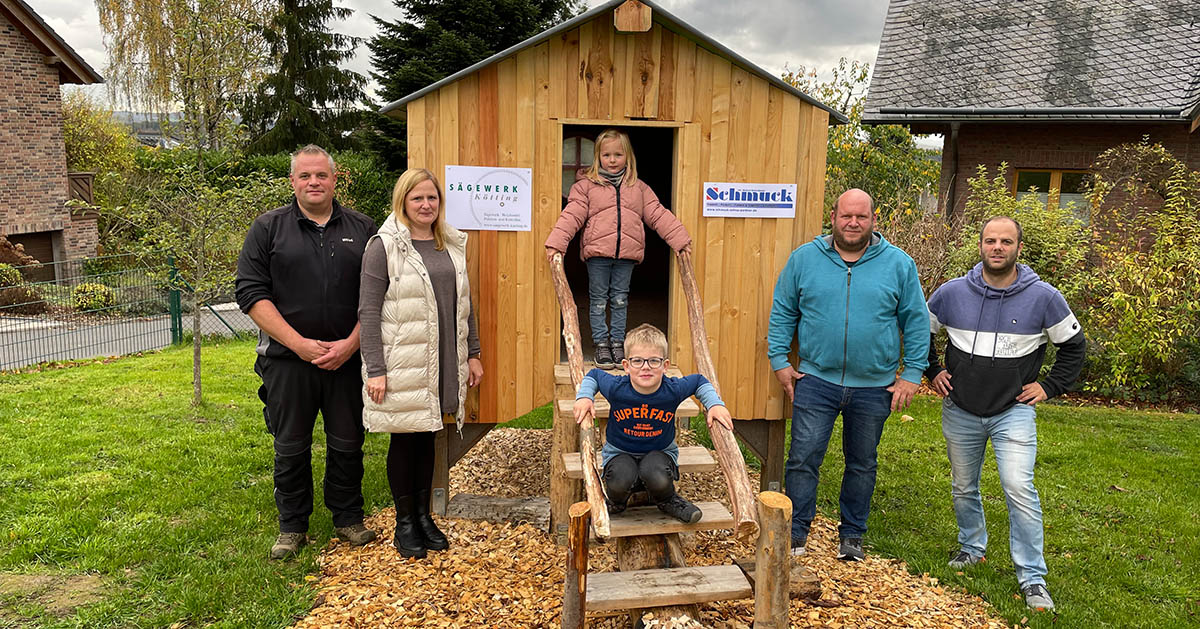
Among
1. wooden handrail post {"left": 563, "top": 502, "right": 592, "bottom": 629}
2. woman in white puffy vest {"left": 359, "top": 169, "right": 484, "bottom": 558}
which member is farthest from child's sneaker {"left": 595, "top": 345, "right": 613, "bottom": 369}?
wooden handrail post {"left": 563, "top": 502, "right": 592, "bottom": 629}

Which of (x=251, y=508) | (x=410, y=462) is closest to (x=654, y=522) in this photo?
(x=410, y=462)

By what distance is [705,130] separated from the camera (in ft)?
16.2

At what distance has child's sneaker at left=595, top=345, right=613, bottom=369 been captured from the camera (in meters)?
4.91

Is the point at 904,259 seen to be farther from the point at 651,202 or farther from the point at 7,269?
the point at 7,269

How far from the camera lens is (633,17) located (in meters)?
4.61

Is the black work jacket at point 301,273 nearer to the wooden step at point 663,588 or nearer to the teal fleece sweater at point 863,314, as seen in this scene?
the wooden step at point 663,588

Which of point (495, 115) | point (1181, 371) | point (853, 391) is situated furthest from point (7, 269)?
point (1181, 371)

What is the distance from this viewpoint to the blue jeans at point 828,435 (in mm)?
4352

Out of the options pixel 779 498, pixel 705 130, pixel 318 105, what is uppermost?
pixel 318 105

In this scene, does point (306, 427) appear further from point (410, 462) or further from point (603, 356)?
point (603, 356)

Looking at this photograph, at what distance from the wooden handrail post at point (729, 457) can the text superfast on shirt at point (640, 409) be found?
0.74ft

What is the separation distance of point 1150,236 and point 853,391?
31.5ft

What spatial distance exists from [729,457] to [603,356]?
1.51 m

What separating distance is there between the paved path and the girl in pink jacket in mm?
8881
